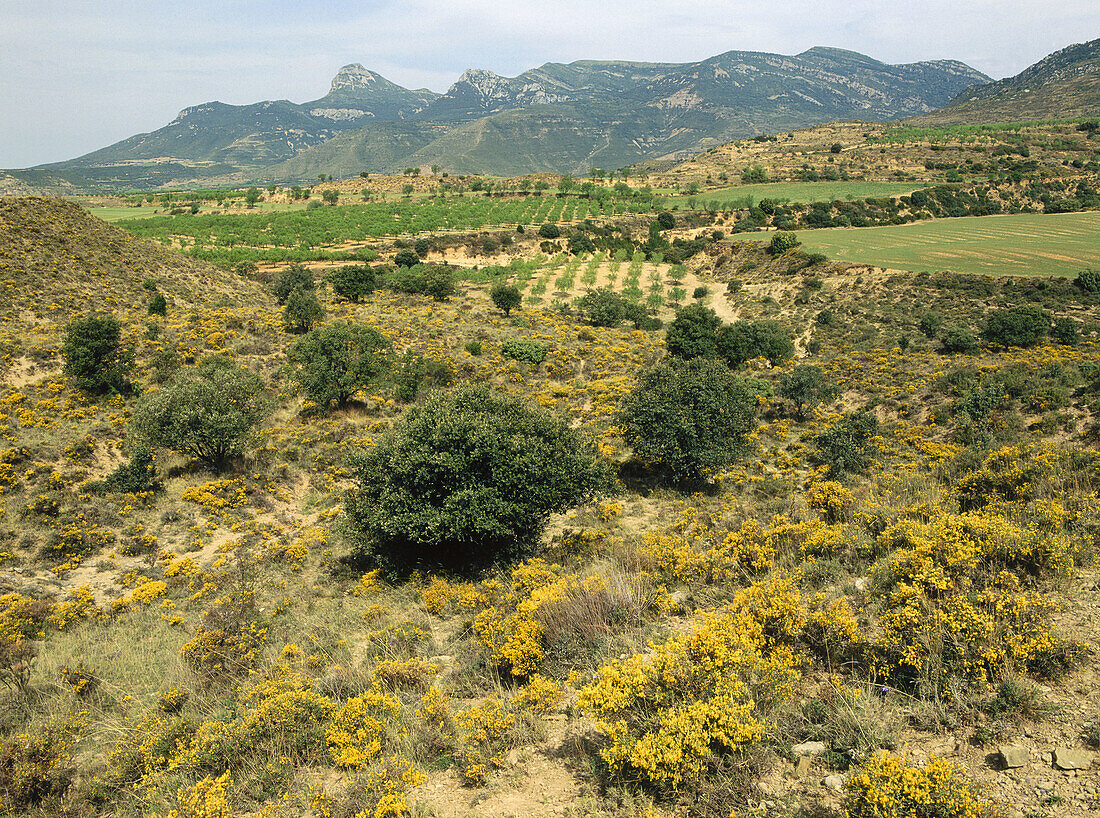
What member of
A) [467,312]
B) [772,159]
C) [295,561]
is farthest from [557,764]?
[772,159]

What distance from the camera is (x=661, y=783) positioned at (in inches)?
191

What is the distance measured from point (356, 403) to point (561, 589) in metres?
17.1

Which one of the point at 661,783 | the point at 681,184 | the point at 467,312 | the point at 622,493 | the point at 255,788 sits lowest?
the point at 622,493

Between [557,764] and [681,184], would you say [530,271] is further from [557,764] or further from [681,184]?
[681,184]

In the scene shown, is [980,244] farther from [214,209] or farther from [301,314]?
[214,209]

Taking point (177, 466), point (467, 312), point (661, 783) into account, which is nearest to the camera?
point (661, 783)

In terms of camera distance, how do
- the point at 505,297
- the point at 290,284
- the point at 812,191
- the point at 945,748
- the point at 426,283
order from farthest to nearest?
the point at 812,191, the point at 426,283, the point at 290,284, the point at 505,297, the point at 945,748

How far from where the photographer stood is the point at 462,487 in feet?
38.1

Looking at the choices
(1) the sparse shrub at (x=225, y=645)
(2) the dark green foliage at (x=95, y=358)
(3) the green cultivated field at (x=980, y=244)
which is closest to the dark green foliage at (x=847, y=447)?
(1) the sparse shrub at (x=225, y=645)

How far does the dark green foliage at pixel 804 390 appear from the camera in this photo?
2272 cm

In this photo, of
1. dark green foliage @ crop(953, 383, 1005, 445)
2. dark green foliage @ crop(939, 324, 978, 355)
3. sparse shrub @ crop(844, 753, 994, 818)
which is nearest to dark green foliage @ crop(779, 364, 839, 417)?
dark green foliage @ crop(953, 383, 1005, 445)

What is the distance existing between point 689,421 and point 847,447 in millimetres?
5174

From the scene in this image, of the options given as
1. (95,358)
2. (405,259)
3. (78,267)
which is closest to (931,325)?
(95,358)

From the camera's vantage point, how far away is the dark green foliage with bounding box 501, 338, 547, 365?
95.5ft
